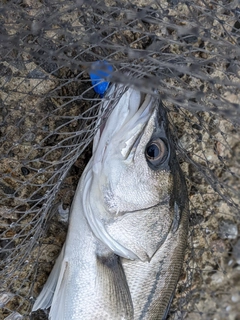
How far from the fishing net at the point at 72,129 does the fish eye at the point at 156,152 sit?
11.6 inches

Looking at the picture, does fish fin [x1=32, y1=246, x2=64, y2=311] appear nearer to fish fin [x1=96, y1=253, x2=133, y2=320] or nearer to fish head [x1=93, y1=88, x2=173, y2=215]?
fish fin [x1=96, y1=253, x2=133, y2=320]

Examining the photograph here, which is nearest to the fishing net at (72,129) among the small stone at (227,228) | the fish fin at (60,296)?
the small stone at (227,228)

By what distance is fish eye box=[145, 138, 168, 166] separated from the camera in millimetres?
2090

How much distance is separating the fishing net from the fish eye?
0.97 ft

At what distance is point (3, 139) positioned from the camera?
2.22 metres

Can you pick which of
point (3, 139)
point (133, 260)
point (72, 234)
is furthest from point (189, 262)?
point (3, 139)

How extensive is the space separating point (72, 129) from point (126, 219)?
0.70 meters

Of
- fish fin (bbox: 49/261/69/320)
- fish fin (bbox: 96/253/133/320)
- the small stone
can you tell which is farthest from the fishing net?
fish fin (bbox: 96/253/133/320)

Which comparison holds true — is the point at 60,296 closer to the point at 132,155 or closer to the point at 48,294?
the point at 48,294

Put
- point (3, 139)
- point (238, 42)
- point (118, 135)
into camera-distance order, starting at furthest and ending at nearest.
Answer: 1. point (238, 42)
2. point (3, 139)
3. point (118, 135)

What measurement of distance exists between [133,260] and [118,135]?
652mm

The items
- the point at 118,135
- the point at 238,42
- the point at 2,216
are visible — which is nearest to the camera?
the point at 118,135

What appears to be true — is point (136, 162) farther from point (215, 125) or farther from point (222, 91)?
point (222, 91)

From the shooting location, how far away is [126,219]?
6.86ft
